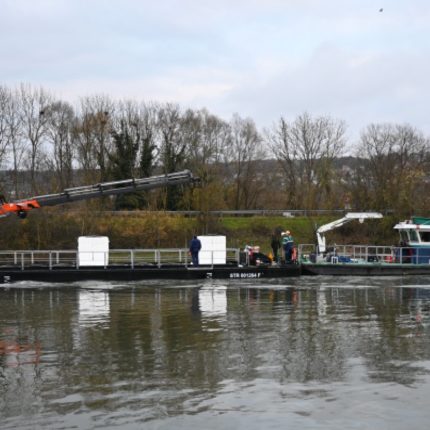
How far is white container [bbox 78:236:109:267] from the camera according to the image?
31.8m

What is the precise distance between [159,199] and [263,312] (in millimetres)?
41654

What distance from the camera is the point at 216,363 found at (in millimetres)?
13422

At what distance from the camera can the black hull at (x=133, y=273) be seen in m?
30.5

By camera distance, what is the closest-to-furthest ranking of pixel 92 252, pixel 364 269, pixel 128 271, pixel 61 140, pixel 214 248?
pixel 128 271 < pixel 92 252 < pixel 214 248 < pixel 364 269 < pixel 61 140

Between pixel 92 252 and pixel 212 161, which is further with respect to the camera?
pixel 212 161

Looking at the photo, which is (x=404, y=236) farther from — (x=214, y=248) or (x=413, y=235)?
(x=214, y=248)

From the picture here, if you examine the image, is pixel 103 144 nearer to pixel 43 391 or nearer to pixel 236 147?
pixel 236 147

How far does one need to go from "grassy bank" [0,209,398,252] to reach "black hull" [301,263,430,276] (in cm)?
2059

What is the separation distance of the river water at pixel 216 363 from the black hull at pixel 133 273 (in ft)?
20.3

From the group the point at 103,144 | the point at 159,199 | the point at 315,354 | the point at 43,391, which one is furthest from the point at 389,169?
the point at 43,391

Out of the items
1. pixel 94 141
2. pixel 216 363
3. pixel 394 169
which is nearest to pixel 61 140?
pixel 94 141

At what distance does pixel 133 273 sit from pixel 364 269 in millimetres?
11606

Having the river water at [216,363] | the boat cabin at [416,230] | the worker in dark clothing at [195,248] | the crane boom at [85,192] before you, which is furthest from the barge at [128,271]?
the boat cabin at [416,230]

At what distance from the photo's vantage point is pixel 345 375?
12.3 meters
